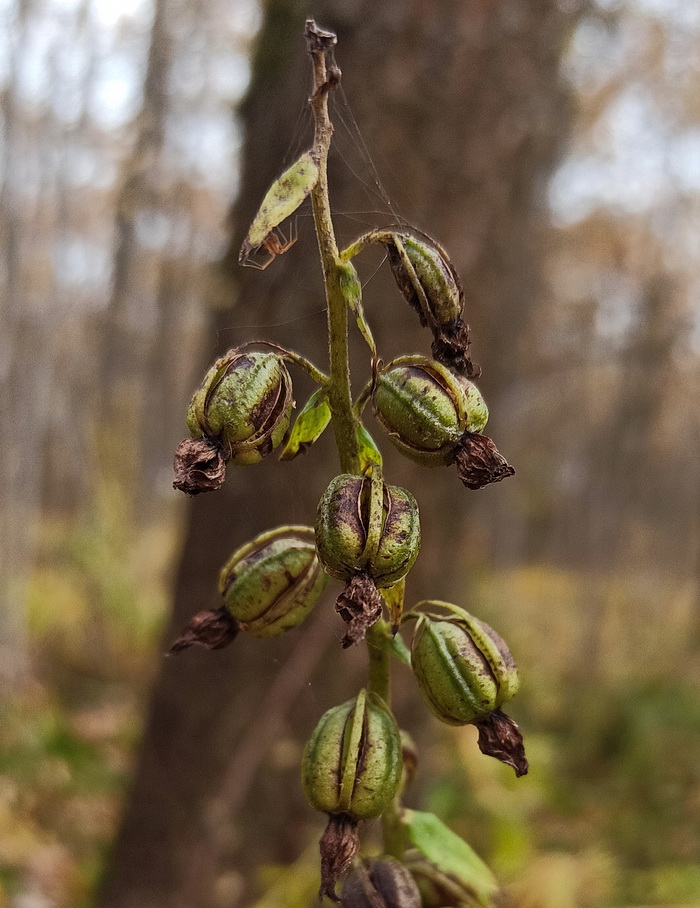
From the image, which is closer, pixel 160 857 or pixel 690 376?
pixel 160 857

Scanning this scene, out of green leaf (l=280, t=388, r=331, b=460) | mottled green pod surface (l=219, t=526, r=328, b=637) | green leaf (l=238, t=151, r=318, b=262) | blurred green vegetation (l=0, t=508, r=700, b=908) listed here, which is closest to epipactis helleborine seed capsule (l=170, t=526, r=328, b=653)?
mottled green pod surface (l=219, t=526, r=328, b=637)

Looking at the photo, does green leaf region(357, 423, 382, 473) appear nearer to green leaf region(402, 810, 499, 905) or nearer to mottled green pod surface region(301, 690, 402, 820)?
mottled green pod surface region(301, 690, 402, 820)

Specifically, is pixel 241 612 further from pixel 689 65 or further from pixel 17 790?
pixel 689 65

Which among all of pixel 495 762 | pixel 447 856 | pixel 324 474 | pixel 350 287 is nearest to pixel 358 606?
pixel 350 287

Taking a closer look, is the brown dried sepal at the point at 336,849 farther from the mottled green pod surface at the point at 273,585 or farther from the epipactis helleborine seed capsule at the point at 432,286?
the epipactis helleborine seed capsule at the point at 432,286

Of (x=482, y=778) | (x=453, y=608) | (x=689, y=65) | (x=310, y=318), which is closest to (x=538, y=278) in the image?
(x=689, y=65)

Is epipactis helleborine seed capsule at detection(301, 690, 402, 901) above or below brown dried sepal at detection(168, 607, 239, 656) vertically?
below
